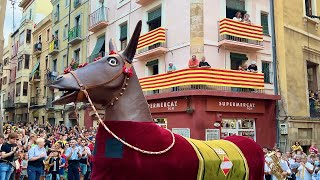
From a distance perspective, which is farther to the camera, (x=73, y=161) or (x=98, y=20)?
(x=98, y=20)

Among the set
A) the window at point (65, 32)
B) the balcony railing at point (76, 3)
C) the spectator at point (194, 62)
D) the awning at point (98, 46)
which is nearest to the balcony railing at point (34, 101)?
the window at point (65, 32)

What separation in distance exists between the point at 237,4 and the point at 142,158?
50.4 feet

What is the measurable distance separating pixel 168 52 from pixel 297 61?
279 inches

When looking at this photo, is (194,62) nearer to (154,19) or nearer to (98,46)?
Answer: (154,19)

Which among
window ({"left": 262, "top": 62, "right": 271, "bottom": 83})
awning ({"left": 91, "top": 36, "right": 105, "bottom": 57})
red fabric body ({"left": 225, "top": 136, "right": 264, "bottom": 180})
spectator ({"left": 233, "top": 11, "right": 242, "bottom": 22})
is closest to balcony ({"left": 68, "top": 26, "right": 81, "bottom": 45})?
awning ({"left": 91, "top": 36, "right": 105, "bottom": 57})

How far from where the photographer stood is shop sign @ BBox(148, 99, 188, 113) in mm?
16125

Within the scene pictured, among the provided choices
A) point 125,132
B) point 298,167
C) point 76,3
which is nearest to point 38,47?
point 76,3

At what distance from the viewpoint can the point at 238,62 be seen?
701 inches

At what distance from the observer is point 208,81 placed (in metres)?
15.6

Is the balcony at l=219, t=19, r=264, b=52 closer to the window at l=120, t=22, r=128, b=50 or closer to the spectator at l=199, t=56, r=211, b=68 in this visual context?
the spectator at l=199, t=56, r=211, b=68

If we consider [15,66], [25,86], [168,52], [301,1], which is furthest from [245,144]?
[15,66]

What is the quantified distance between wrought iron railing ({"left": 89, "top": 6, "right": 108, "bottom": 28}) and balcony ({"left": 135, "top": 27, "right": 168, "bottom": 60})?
5795 mm

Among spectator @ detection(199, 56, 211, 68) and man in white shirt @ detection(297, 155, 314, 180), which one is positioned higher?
spectator @ detection(199, 56, 211, 68)

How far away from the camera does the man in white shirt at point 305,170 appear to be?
10867mm
